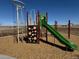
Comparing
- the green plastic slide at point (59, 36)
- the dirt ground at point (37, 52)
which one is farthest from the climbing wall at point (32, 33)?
the dirt ground at point (37, 52)

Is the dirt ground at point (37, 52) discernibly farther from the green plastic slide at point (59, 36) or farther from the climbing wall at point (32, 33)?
the climbing wall at point (32, 33)

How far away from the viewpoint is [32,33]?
72.0 feet

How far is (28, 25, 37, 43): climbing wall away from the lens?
70.4ft

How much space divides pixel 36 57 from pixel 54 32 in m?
7.37

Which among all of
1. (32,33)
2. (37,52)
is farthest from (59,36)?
(37,52)

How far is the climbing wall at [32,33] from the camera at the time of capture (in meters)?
21.5

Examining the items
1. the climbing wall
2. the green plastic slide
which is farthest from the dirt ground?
the climbing wall

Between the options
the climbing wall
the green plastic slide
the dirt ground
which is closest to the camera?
the dirt ground

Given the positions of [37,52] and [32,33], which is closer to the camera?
[37,52]

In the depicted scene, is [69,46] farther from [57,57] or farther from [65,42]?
[57,57]

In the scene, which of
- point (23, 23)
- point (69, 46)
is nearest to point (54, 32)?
point (69, 46)

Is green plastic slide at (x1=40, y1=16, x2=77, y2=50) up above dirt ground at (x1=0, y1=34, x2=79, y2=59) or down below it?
above

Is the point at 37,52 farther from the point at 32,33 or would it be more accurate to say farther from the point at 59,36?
the point at 32,33

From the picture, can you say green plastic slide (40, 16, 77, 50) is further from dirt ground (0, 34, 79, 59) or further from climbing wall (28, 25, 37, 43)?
climbing wall (28, 25, 37, 43)
